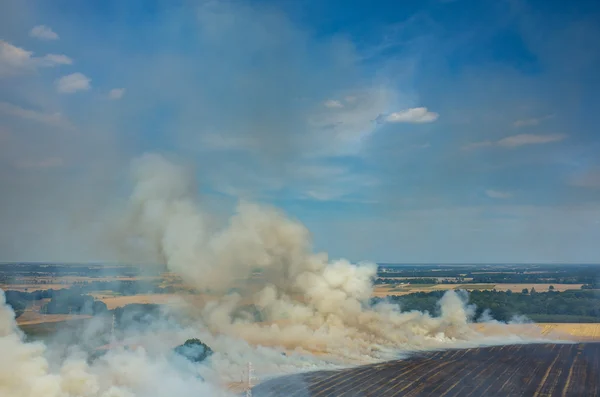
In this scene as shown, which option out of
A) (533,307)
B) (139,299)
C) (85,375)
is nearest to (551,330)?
(533,307)

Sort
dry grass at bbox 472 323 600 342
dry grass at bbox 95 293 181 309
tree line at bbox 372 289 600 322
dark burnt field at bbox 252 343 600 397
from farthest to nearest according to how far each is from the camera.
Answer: tree line at bbox 372 289 600 322 < dry grass at bbox 472 323 600 342 < dry grass at bbox 95 293 181 309 < dark burnt field at bbox 252 343 600 397

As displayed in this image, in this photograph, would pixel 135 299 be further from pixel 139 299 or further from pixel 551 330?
pixel 551 330

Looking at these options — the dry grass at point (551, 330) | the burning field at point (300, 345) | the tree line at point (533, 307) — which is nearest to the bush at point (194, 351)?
the burning field at point (300, 345)

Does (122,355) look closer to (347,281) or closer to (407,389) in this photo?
(407,389)

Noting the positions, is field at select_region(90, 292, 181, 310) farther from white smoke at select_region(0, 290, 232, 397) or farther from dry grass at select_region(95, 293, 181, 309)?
white smoke at select_region(0, 290, 232, 397)

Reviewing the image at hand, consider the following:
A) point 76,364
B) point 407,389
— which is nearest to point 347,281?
point 407,389

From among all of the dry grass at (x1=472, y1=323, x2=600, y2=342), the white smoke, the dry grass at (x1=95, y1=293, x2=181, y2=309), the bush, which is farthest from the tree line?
the white smoke

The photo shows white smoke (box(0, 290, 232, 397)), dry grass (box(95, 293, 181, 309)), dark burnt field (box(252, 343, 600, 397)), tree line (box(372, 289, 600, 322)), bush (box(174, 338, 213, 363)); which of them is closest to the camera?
white smoke (box(0, 290, 232, 397))

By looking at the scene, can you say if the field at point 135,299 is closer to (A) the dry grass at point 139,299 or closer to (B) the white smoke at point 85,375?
(A) the dry grass at point 139,299
